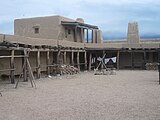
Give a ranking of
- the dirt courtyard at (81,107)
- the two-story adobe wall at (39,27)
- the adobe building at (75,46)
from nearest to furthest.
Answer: the dirt courtyard at (81,107) < the adobe building at (75,46) < the two-story adobe wall at (39,27)

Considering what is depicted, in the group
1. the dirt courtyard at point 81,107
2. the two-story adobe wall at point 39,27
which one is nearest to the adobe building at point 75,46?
the two-story adobe wall at point 39,27

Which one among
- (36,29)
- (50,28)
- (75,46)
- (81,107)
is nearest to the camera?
(81,107)

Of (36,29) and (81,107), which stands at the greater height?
(36,29)

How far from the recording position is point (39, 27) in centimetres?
3259

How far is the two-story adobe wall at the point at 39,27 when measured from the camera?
31.7 metres

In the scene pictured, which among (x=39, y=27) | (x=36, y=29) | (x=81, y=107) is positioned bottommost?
(x=81, y=107)

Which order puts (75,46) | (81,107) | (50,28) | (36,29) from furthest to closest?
(36,29)
(50,28)
(75,46)
(81,107)

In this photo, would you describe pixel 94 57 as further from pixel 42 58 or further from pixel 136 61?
pixel 42 58

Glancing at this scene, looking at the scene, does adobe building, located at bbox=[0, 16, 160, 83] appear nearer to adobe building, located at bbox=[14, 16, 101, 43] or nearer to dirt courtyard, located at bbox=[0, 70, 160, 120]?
adobe building, located at bbox=[14, 16, 101, 43]

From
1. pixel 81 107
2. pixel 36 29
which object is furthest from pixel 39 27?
pixel 81 107

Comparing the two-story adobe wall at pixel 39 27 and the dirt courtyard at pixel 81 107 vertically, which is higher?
the two-story adobe wall at pixel 39 27

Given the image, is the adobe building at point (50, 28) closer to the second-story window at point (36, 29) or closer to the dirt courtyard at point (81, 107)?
the second-story window at point (36, 29)

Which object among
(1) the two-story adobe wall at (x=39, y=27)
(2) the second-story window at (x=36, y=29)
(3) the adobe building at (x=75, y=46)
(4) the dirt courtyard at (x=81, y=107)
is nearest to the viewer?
(4) the dirt courtyard at (x=81, y=107)

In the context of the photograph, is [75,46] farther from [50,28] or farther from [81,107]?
[81,107]
